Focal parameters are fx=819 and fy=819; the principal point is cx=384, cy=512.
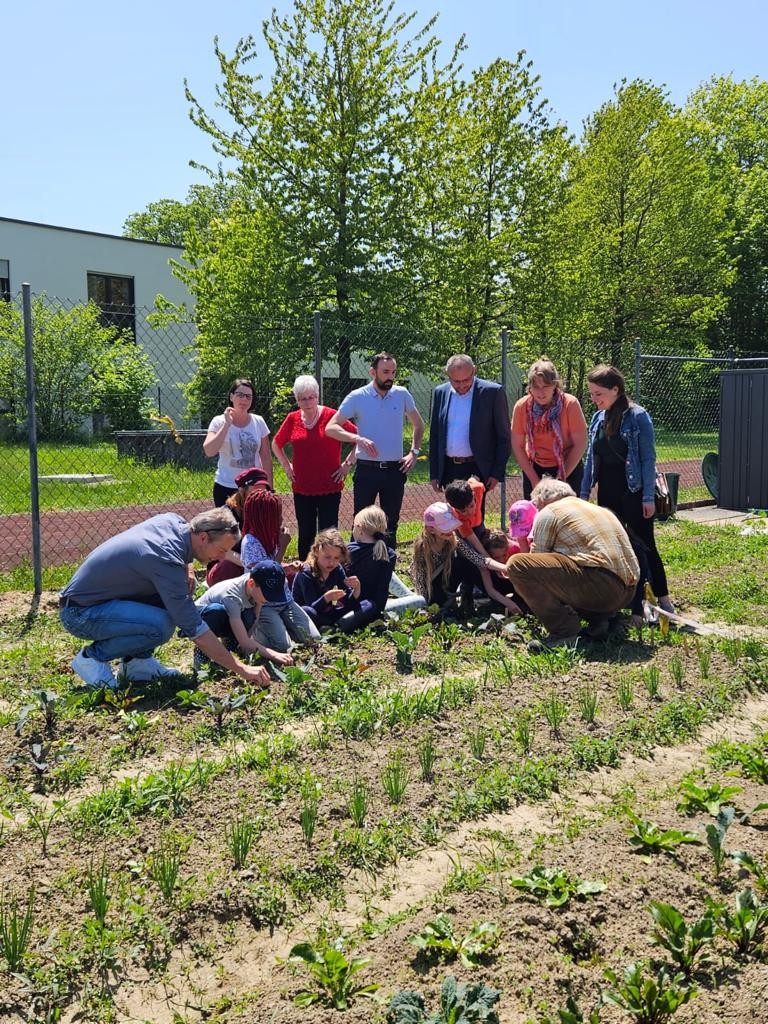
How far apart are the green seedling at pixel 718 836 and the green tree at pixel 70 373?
14618 mm

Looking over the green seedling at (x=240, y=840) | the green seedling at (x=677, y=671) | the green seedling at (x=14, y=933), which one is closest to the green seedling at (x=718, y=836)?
the green seedling at (x=240, y=840)

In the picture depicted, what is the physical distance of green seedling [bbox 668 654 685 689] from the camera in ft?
15.1

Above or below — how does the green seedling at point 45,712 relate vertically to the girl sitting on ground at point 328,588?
below

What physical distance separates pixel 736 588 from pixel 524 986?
17.1 ft

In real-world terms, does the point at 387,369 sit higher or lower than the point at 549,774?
higher

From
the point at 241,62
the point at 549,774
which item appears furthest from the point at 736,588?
the point at 241,62

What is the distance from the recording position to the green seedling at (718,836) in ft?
8.88

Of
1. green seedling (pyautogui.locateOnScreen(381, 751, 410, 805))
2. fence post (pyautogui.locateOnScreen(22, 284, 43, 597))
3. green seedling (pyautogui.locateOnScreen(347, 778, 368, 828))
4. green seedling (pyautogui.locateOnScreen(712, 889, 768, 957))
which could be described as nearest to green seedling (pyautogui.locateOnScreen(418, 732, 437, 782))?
green seedling (pyautogui.locateOnScreen(381, 751, 410, 805))

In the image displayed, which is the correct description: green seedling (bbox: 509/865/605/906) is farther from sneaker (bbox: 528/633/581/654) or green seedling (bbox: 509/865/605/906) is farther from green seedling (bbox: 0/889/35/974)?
sneaker (bbox: 528/633/581/654)

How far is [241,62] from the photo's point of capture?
1895 cm

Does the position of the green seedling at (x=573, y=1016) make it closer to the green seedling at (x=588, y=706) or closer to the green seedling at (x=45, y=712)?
the green seedling at (x=588, y=706)

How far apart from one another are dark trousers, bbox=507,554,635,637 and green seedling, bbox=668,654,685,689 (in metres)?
0.60

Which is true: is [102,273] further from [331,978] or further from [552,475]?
[331,978]

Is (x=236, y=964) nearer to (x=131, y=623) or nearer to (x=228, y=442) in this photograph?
(x=131, y=623)
